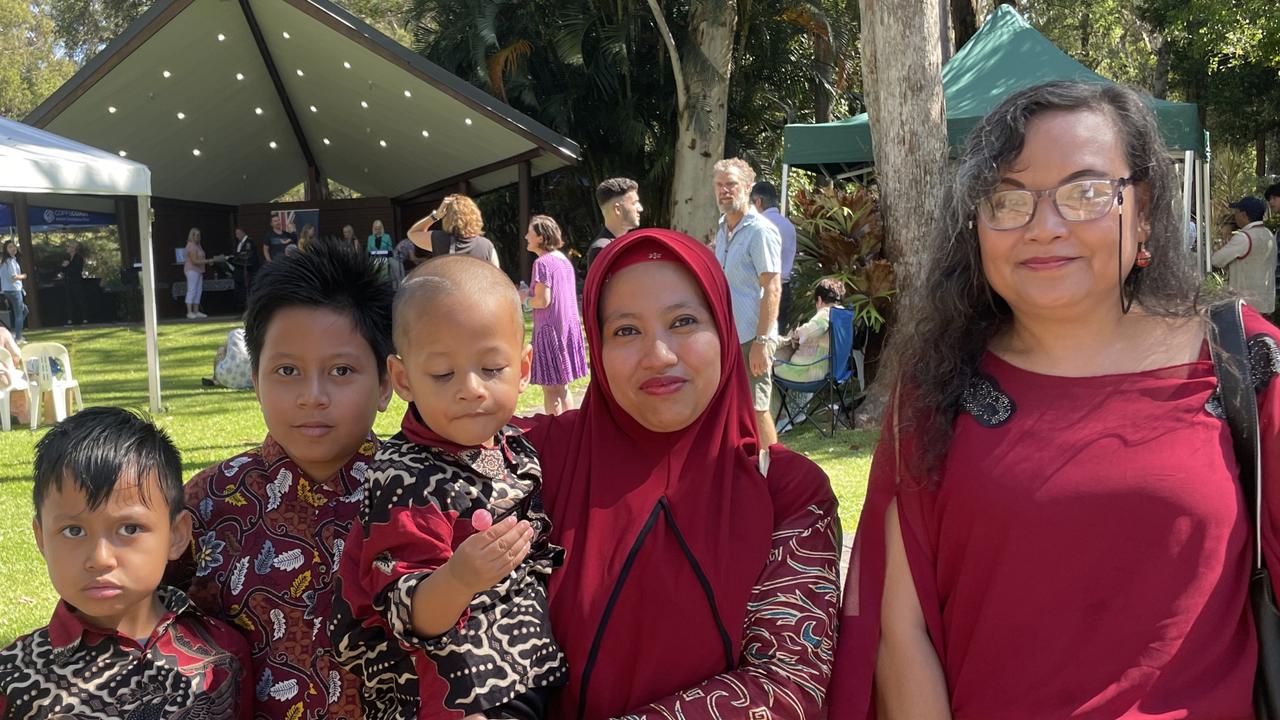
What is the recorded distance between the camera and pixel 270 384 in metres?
2.16

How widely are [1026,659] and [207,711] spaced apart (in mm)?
1558

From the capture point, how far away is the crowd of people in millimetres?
1770

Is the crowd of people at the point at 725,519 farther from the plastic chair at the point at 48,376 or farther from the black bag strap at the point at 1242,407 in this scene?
the plastic chair at the point at 48,376

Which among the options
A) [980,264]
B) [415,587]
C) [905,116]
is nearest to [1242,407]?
[980,264]

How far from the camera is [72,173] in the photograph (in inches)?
344

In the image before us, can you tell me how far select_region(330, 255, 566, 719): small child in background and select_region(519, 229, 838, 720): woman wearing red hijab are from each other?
0.09 metres

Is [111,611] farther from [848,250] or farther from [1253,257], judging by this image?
[1253,257]

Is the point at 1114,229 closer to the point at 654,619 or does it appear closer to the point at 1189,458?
the point at 1189,458

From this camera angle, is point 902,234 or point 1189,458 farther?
point 902,234

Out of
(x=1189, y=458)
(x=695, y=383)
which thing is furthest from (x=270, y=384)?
(x=1189, y=458)

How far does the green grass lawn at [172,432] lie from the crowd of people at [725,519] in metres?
2.66

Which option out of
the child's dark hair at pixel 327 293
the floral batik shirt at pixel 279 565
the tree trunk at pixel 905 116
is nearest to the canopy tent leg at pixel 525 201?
the tree trunk at pixel 905 116

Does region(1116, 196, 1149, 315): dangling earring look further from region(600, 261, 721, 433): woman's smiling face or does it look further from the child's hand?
the child's hand

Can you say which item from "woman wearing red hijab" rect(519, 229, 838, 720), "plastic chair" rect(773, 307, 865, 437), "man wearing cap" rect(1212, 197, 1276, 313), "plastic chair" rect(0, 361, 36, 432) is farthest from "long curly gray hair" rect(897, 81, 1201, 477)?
"man wearing cap" rect(1212, 197, 1276, 313)
